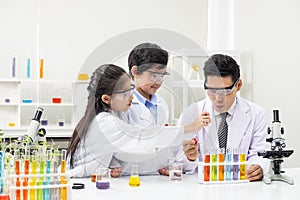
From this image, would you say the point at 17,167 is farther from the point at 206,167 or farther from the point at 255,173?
the point at 255,173

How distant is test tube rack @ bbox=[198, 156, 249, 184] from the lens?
171 cm

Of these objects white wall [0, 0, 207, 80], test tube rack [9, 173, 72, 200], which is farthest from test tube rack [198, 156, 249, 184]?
white wall [0, 0, 207, 80]

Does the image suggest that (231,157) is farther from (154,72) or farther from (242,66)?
(242,66)

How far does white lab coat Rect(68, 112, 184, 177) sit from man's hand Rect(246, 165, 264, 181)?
1.09 ft

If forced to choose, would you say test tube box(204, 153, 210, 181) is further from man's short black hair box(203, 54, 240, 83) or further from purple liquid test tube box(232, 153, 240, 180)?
man's short black hair box(203, 54, 240, 83)

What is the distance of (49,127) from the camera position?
3512mm

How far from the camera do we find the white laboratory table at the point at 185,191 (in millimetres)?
1521

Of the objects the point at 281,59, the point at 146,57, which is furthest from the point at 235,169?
the point at 281,59

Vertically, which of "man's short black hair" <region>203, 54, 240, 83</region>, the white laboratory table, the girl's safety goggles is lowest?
the white laboratory table

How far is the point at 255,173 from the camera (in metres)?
1.80

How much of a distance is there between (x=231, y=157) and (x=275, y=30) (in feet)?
7.11

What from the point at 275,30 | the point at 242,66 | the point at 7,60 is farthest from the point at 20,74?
the point at 275,30

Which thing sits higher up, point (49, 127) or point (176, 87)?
point (176, 87)

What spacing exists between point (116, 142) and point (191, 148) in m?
0.35
